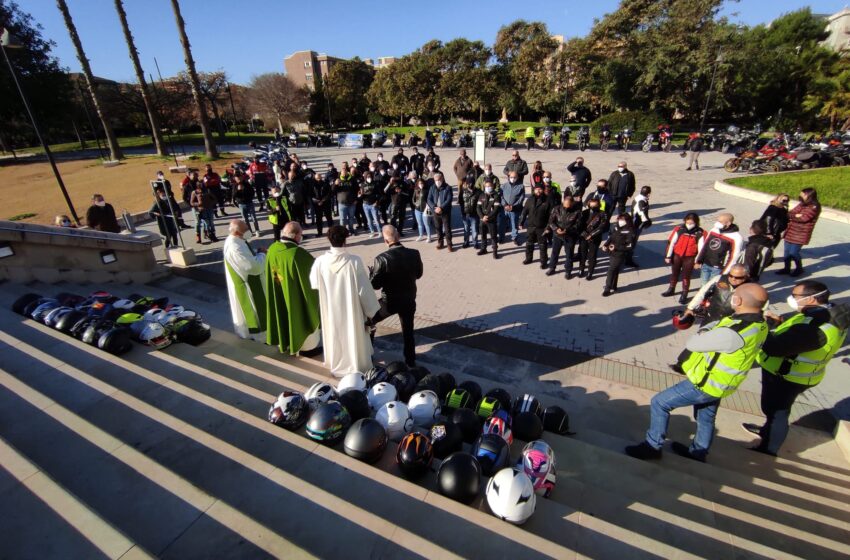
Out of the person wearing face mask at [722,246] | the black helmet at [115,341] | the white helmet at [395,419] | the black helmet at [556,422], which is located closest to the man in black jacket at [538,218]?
the person wearing face mask at [722,246]

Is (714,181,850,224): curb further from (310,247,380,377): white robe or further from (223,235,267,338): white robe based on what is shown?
(223,235,267,338): white robe

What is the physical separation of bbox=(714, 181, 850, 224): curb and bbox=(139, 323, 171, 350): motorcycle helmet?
1659 centimetres

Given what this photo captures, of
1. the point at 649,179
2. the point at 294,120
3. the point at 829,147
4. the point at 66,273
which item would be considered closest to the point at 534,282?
the point at 66,273

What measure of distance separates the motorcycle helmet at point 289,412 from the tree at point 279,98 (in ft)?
199

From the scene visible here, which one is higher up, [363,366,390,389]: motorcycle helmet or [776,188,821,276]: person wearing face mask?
[776,188,821,276]: person wearing face mask

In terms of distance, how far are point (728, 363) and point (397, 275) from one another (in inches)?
138

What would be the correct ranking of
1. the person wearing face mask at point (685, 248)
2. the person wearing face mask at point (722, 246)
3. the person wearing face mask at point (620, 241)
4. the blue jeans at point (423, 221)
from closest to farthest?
the person wearing face mask at point (722, 246), the person wearing face mask at point (685, 248), the person wearing face mask at point (620, 241), the blue jeans at point (423, 221)

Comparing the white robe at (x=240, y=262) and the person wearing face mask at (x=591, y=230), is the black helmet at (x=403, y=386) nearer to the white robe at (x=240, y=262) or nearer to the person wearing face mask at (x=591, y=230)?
the white robe at (x=240, y=262)

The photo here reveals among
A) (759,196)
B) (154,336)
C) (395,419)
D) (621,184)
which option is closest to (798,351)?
(395,419)

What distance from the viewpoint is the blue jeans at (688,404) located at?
3.67m

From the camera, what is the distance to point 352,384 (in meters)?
4.31

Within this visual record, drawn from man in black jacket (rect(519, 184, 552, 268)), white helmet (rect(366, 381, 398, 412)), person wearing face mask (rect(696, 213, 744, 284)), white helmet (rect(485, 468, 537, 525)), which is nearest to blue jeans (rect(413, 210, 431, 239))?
man in black jacket (rect(519, 184, 552, 268))

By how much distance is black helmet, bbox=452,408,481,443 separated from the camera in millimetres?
3750

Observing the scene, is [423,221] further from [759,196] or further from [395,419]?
[759,196]
